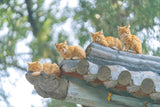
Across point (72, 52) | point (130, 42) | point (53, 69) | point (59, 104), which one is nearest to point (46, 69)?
point (53, 69)

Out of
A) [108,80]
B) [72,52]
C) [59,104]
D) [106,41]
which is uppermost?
[106,41]

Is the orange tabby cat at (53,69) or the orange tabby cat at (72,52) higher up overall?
the orange tabby cat at (72,52)

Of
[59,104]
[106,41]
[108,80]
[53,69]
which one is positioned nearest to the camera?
[108,80]

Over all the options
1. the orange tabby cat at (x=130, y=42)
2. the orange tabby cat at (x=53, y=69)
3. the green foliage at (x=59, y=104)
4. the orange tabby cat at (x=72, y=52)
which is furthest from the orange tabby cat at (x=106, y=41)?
the green foliage at (x=59, y=104)

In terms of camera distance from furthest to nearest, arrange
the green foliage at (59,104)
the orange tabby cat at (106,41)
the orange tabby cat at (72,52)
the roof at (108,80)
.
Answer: the green foliage at (59,104), the orange tabby cat at (106,41), the orange tabby cat at (72,52), the roof at (108,80)

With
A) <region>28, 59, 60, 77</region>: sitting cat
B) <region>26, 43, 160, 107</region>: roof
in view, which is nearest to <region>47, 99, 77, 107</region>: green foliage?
<region>28, 59, 60, 77</region>: sitting cat

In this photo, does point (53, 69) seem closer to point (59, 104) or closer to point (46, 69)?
point (46, 69)

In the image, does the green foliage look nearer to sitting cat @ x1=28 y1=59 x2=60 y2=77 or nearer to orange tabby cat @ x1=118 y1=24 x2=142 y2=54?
sitting cat @ x1=28 y1=59 x2=60 y2=77

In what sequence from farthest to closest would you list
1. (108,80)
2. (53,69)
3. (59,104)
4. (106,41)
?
(59,104)
(106,41)
(53,69)
(108,80)

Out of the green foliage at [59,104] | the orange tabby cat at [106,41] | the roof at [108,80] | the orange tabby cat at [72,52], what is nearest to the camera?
the roof at [108,80]

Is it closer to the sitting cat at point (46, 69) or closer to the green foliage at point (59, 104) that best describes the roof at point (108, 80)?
the sitting cat at point (46, 69)

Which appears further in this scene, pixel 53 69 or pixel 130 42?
pixel 130 42

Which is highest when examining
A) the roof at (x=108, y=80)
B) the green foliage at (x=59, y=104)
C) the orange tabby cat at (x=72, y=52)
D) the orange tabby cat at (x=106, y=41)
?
the orange tabby cat at (x=106, y=41)

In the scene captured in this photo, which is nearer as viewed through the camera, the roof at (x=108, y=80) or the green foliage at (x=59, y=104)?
the roof at (x=108, y=80)
